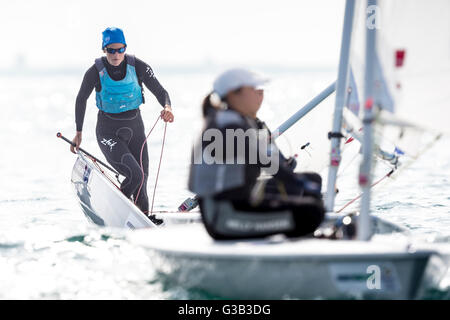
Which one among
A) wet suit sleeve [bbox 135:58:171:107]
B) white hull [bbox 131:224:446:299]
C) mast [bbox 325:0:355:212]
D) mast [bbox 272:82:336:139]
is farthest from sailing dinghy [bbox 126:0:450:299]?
wet suit sleeve [bbox 135:58:171:107]

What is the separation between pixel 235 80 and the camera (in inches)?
138

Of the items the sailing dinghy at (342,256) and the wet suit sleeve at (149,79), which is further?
the wet suit sleeve at (149,79)

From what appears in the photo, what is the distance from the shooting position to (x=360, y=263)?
3.28 metres

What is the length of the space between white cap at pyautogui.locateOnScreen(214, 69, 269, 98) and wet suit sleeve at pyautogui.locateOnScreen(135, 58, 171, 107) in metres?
2.07

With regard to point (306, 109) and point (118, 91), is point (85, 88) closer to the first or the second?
point (118, 91)

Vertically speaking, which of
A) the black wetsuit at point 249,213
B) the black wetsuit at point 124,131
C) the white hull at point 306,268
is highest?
the black wetsuit at point 124,131

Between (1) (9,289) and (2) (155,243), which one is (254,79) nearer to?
(2) (155,243)

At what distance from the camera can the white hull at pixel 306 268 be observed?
3.27 m

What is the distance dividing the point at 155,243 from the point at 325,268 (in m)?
0.89

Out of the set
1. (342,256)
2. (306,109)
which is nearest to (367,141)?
(342,256)

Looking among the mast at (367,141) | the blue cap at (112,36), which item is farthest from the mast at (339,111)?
the blue cap at (112,36)

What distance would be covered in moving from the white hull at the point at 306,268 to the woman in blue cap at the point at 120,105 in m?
1.84

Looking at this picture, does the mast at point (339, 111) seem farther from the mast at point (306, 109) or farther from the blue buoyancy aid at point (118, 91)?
the blue buoyancy aid at point (118, 91)

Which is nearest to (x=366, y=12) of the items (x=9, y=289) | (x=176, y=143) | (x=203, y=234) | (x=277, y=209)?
(x=277, y=209)
